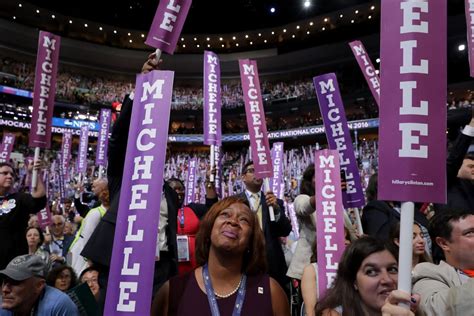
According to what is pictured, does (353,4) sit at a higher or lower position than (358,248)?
higher

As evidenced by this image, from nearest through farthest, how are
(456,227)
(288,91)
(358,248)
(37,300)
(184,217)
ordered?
1. (358,248)
2. (456,227)
3. (37,300)
4. (184,217)
5. (288,91)

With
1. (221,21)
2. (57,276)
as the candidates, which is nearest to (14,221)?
(57,276)

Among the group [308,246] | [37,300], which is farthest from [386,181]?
[37,300]

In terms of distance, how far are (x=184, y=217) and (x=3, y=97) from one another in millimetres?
28989

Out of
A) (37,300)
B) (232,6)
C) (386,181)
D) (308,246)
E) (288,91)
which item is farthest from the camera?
(288,91)

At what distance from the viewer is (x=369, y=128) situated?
27500 millimetres

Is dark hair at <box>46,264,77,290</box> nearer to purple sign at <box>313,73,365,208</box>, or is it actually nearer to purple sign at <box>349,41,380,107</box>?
purple sign at <box>313,73,365,208</box>

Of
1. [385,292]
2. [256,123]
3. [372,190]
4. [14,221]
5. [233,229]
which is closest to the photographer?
[385,292]

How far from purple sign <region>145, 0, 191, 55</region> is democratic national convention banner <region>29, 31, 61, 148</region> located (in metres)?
1.54

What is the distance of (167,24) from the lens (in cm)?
273

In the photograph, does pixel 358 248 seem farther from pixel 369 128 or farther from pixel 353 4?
pixel 353 4

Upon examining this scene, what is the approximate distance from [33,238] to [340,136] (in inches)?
143

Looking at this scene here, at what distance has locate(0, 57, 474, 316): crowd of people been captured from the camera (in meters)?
1.92

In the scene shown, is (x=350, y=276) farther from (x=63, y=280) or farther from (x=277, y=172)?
(x=277, y=172)
